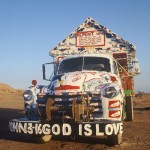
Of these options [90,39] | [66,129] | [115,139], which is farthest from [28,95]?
[90,39]

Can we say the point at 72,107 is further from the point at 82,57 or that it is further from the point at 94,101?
the point at 82,57

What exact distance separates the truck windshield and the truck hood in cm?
45

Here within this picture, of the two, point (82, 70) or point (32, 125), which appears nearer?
point (32, 125)

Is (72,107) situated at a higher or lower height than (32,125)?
higher

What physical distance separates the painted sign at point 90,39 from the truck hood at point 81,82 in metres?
3.48

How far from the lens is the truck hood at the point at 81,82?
739 centimetres

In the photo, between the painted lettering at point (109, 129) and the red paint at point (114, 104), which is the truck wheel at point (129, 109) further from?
Result: the painted lettering at point (109, 129)

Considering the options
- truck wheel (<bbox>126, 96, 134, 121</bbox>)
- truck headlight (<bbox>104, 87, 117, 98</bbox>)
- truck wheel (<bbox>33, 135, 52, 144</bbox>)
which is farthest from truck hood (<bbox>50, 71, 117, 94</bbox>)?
truck wheel (<bbox>126, 96, 134, 121</bbox>)

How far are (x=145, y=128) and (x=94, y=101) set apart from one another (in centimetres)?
346

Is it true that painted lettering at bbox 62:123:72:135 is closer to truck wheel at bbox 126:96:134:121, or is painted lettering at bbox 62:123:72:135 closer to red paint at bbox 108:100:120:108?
red paint at bbox 108:100:120:108

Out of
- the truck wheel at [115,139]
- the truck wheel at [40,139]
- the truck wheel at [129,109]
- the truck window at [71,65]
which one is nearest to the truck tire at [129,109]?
the truck wheel at [129,109]

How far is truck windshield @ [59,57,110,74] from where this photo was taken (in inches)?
348

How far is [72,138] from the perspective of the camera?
821 centimetres

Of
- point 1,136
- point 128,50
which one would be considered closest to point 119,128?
point 1,136
